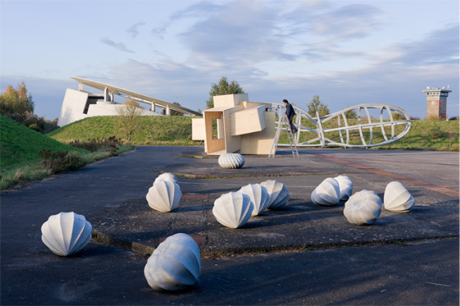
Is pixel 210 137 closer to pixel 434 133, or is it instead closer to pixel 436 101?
pixel 434 133

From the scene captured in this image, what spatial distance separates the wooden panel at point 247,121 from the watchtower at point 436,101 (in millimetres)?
41432

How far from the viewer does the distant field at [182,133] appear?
34406mm

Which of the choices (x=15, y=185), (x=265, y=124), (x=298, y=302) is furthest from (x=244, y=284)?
(x=265, y=124)

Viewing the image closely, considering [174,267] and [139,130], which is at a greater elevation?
[139,130]

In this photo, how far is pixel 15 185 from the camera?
856 cm

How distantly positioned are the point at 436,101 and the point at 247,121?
141 feet

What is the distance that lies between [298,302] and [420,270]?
1466 millimetres

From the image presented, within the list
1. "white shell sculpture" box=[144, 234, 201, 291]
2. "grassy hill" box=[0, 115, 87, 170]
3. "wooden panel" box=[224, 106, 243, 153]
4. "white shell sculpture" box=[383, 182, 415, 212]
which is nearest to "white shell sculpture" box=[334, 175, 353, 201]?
"white shell sculpture" box=[383, 182, 415, 212]

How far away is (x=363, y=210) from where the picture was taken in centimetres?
486

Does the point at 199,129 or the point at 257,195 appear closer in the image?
the point at 257,195

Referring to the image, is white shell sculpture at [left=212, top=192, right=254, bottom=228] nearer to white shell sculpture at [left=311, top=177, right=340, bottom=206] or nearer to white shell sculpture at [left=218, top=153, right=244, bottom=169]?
white shell sculpture at [left=311, top=177, right=340, bottom=206]

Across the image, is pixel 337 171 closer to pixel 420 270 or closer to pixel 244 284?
pixel 420 270

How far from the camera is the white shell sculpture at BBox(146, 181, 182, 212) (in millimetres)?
5574

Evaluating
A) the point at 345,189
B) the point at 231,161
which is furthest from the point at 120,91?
the point at 345,189
